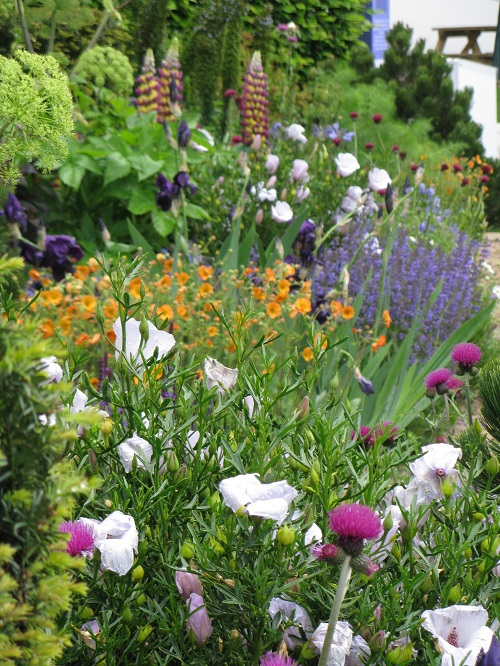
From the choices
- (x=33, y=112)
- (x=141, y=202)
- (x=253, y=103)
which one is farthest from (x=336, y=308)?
(x=253, y=103)

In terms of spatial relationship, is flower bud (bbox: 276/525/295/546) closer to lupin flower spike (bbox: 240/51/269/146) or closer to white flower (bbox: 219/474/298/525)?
white flower (bbox: 219/474/298/525)

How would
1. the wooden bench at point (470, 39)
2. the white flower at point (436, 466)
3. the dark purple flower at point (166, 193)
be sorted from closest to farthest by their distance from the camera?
the white flower at point (436, 466) < the dark purple flower at point (166, 193) < the wooden bench at point (470, 39)

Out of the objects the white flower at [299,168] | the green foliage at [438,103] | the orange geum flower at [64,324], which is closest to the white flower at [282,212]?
the white flower at [299,168]

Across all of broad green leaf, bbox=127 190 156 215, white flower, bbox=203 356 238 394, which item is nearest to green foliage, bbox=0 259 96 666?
white flower, bbox=203 356 238 394

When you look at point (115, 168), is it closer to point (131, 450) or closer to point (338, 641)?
point (131, 450)

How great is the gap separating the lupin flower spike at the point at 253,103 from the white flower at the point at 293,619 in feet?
17.8

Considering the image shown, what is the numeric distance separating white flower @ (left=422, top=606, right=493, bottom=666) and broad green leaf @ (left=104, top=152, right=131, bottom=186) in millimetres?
3589

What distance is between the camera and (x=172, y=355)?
1.34 m

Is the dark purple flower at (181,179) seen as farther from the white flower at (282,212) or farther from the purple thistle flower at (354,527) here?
the purple thistle flower at (354,527)

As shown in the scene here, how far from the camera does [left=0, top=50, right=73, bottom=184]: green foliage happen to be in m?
1.33

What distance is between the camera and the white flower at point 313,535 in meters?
1.11

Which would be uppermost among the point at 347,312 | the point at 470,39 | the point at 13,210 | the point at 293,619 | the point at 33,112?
the point at 33,112

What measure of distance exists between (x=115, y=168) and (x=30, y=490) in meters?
3.79

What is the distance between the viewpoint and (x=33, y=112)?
1.35m
